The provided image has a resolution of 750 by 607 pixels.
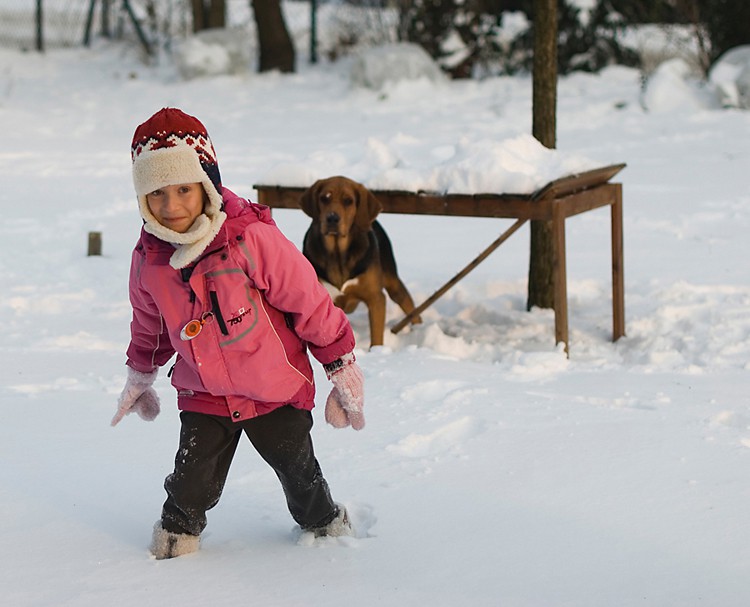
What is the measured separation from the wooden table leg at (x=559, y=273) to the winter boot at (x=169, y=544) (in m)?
2.80

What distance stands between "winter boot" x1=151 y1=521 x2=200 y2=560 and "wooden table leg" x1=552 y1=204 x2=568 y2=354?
2.80 m

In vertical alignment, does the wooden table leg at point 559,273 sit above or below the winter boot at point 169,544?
above

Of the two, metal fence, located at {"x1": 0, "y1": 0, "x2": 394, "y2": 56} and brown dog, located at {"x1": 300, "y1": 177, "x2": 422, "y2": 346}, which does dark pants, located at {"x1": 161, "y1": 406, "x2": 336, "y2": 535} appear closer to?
brown dog, located at {"x1": 300, "y1": 177, "x2": 422, "y2": 346}

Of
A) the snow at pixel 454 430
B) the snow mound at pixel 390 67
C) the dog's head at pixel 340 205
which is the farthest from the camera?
the snow mound at pixel 390 67

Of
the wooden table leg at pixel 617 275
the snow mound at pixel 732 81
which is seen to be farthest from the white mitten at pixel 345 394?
the snow mound at pixel 732 81

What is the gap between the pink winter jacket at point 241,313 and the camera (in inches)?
116

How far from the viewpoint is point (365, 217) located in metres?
5.56

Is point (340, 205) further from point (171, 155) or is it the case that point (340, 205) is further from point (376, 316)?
point (171, 155)

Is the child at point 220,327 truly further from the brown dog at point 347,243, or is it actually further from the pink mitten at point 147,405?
the brown dog at point 347,243

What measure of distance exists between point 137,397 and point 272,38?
14.1 meters

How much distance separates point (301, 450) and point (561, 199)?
267 cm

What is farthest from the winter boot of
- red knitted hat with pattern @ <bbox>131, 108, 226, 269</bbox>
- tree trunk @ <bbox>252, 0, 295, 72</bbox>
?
tree trunk @ <bbox>252, 0, 295, 72</bbox>

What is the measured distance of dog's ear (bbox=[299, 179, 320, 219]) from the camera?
555 centimetres

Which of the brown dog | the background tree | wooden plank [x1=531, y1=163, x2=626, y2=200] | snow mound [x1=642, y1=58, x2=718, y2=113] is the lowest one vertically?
the brown dog
